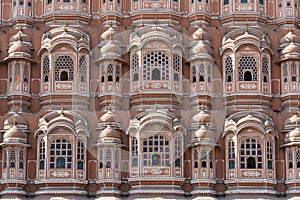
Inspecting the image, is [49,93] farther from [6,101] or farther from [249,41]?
[249,41]

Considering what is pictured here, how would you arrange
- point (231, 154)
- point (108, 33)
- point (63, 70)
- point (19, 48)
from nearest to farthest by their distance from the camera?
point (231, 154), point (63, 70), point (19, 48), point (108, 33)

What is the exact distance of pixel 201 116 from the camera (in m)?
44.7

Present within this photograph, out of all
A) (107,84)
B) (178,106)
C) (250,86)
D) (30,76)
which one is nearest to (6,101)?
(30,76)

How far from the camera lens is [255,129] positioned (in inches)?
1731

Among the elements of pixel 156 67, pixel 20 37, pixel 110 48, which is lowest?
pixel 156 67

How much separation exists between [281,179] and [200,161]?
14.7 feet

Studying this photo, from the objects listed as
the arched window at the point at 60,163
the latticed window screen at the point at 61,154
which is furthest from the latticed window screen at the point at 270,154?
the arched window at the point at 60,163

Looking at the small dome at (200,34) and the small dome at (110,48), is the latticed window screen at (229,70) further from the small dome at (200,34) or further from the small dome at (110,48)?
the small dome at (110,48)

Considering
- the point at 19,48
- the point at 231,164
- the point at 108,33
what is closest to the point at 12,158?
the point at 19,48

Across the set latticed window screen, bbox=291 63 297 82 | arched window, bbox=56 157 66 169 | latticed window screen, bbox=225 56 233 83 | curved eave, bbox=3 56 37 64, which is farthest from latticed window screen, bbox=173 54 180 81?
curved eave, bbox=3 56 37 64

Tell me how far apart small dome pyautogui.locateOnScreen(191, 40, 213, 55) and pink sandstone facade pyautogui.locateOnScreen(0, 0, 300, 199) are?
84 mm

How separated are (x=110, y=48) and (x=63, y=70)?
2.84 m

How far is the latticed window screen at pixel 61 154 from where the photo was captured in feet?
144

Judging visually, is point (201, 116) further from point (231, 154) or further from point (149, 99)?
point (149, 99)
